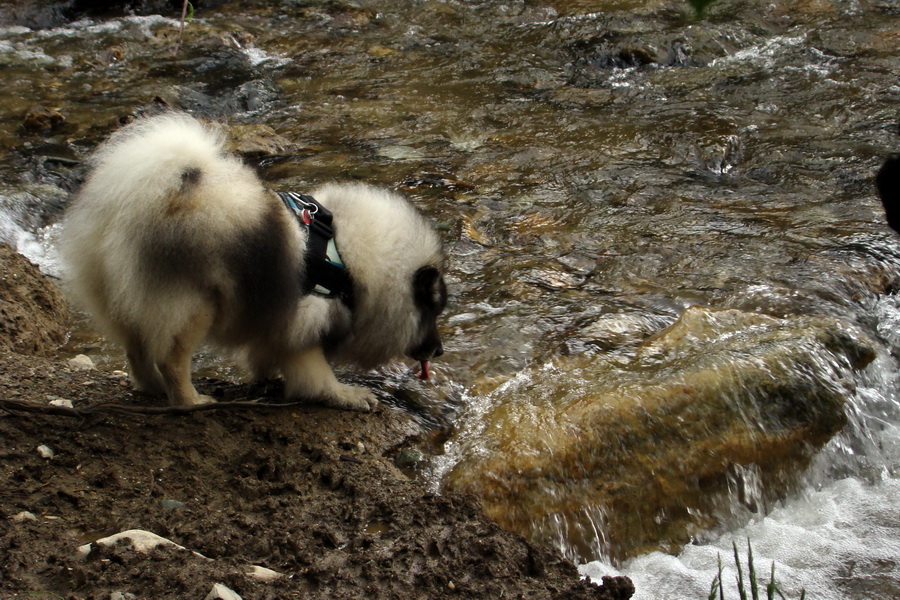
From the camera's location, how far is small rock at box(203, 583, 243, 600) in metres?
2.43

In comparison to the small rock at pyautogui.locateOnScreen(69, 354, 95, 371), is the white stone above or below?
above

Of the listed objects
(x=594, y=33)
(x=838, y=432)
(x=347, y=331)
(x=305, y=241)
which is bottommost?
(x=838, y=432)

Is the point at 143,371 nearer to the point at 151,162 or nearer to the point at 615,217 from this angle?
the point at 151,162

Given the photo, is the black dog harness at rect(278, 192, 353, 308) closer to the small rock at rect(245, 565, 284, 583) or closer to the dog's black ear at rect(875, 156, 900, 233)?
the small rock at rect(245, 565, 284, 583)

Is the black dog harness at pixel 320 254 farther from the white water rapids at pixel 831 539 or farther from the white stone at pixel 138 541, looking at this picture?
the white water rapids at pixel 831 539

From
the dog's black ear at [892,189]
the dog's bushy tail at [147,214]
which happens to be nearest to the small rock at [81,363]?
the dog's bushy tail at [147,214]

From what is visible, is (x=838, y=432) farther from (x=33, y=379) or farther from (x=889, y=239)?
(x=33, y=379)

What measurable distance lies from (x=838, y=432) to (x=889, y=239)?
211 centimetres

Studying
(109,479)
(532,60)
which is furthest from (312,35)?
(109,479)

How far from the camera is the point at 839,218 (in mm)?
6055

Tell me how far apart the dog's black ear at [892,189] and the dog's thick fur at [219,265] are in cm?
224

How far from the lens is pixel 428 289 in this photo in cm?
404

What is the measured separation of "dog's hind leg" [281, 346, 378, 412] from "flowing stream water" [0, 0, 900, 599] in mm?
331

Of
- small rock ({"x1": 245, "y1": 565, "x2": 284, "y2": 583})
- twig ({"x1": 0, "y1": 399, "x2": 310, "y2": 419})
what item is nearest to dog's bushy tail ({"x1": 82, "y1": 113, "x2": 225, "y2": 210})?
twig ({"x1": 0, "y1": 399, "x2": 310, "y2": 419})
